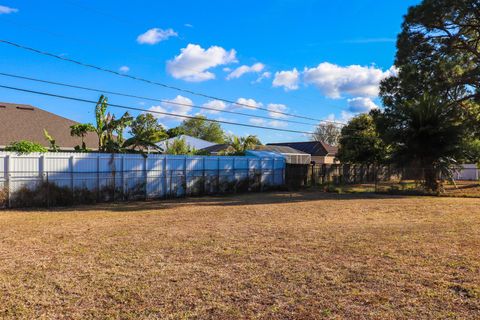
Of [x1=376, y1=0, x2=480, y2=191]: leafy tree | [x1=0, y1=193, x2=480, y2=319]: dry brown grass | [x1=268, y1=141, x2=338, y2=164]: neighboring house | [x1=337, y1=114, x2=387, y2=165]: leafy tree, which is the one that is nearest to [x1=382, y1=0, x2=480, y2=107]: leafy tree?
[x1=376, y1=0, x2=480, y2=191]: leafy tree

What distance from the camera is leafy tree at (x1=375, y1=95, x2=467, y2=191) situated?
21156 millimetres

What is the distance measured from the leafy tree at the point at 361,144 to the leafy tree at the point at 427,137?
10699 millimetres

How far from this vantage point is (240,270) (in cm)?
592

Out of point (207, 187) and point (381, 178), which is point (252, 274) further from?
point (381, 178)

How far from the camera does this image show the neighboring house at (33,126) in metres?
24.5

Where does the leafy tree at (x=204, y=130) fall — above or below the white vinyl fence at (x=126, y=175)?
above

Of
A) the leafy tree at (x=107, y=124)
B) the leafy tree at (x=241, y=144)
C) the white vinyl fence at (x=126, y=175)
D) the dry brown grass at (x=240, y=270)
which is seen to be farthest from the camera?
the leafy tree at (x=241, y=144)

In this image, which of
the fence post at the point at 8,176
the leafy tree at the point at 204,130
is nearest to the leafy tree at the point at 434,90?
the fence post at the point at 8,176

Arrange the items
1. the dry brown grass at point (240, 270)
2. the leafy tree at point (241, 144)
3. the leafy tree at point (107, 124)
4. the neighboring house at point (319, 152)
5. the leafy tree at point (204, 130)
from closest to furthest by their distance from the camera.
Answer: the dry brown grass at point (240, 270) → the leafy tree at point (107, 124) → the leafy tree at point (241, 144) → the neighboring house at point (319, 152) → the leafy tree at point (204, 130)

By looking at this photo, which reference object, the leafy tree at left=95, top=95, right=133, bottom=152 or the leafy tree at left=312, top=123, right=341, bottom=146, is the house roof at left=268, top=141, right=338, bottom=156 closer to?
the leafy tree at left=312, top=123, right=341, bottom=146

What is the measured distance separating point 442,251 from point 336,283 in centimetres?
306

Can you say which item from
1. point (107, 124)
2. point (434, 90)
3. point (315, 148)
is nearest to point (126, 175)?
point (107, 124)

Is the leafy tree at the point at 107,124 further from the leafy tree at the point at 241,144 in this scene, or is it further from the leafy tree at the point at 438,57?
the leafy tree at the point at 438,57

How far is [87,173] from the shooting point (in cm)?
1711
